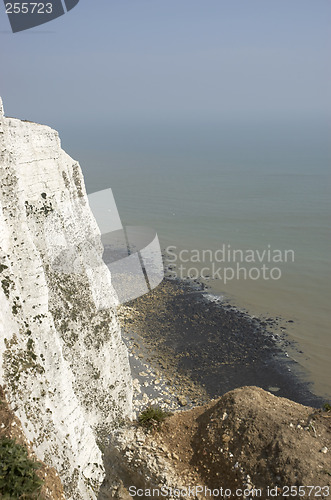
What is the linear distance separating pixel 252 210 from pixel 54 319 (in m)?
53.5

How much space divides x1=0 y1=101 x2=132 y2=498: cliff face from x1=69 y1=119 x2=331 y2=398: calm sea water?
677 inches

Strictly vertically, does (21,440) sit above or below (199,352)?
above

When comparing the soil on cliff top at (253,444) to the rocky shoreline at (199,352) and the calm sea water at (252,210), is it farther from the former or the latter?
the calm sea water at (252,210)

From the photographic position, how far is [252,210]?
67062 millimetres

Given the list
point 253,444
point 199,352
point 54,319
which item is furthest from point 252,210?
point 253,444

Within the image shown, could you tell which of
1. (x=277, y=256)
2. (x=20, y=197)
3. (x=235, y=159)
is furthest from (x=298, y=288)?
(x=235, y=159)

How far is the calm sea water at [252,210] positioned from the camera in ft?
128

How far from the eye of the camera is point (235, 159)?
112438 millimetres

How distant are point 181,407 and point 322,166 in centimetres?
8345

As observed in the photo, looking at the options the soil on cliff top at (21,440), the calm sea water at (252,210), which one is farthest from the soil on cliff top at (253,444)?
the calm sea water at (252,210)

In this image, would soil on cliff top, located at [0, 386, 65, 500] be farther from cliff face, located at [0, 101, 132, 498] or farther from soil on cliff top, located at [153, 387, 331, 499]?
soil on cliff top, located at [153, 387, 331, 499]

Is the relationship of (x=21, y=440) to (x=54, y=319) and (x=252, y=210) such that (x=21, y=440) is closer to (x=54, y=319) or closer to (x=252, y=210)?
(x=54, y=319)

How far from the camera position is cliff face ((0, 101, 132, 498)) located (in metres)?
13.2

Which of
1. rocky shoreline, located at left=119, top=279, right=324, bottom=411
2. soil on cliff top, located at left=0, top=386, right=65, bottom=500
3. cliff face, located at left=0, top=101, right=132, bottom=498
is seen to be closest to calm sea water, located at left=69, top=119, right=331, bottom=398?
rocky shoreline, located at left=119, top=279, right=324, bottom=411
